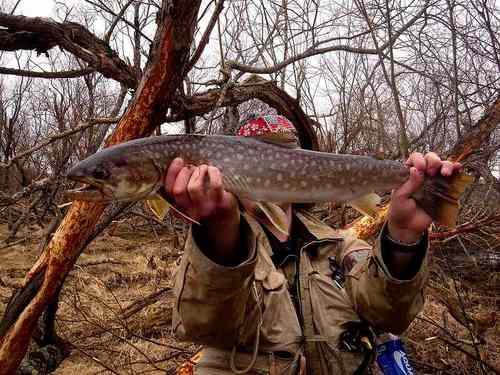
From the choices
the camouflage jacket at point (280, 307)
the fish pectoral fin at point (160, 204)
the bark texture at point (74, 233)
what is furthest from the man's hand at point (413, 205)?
the bark texture at point (74, 233)

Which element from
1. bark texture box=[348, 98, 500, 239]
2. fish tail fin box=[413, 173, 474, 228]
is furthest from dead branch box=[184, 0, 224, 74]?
bark texture box=[348, 98, 500, 239]

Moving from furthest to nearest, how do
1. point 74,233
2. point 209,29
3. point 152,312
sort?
1. point 152,312
2. point 209,29
3. point 74,233

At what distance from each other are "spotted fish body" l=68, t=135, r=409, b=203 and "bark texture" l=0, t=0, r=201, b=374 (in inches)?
53.4

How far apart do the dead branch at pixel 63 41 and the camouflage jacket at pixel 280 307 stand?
2486mm

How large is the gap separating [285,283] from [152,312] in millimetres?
3503

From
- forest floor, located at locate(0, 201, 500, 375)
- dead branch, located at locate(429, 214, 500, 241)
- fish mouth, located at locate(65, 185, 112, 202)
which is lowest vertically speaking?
forest floor, located at locate(0, 201, 500, 375)

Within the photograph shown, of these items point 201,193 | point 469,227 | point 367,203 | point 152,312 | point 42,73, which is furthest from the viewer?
point 152,312

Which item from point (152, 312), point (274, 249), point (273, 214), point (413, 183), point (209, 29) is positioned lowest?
point (152, 312)

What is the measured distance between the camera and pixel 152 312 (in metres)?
5.58

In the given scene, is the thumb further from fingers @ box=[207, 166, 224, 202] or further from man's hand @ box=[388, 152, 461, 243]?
fingers @ box=[207, 166, 224, 202]

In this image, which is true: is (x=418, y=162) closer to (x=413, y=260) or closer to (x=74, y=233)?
(x=413, y=260)

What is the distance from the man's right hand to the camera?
200cm

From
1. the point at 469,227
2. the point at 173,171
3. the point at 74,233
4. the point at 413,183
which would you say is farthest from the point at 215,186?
the point at 469,227

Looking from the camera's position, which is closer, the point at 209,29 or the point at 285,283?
the point at 285,283
